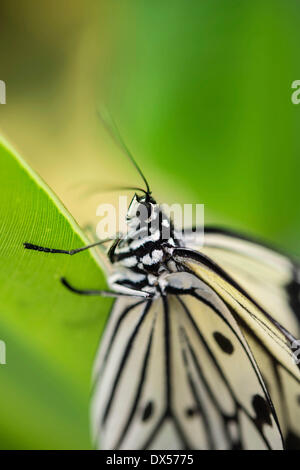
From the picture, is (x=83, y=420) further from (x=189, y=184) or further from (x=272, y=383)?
(x=189, y=184)

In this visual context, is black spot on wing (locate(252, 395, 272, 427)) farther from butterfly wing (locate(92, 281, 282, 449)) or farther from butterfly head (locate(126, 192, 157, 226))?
butterfly head (locate(126, 192, 157, 226))

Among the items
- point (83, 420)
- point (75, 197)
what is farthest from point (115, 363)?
point (75, 197)

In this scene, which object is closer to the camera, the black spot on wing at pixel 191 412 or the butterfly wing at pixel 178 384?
the butterfly wing at pixel 178 384

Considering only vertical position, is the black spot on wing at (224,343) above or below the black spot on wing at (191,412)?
above

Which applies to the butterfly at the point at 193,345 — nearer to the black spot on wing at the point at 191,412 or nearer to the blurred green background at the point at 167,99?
the black spot on wing at the point at 191,412

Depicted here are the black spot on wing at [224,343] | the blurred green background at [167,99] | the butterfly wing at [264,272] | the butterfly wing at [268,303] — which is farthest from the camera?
the blurred green background at [167,99]

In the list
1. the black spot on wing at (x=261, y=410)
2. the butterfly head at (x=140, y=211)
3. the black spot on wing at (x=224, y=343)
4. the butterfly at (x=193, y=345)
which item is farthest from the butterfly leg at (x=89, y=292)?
the black spot on wing at (x=261, y=410)
